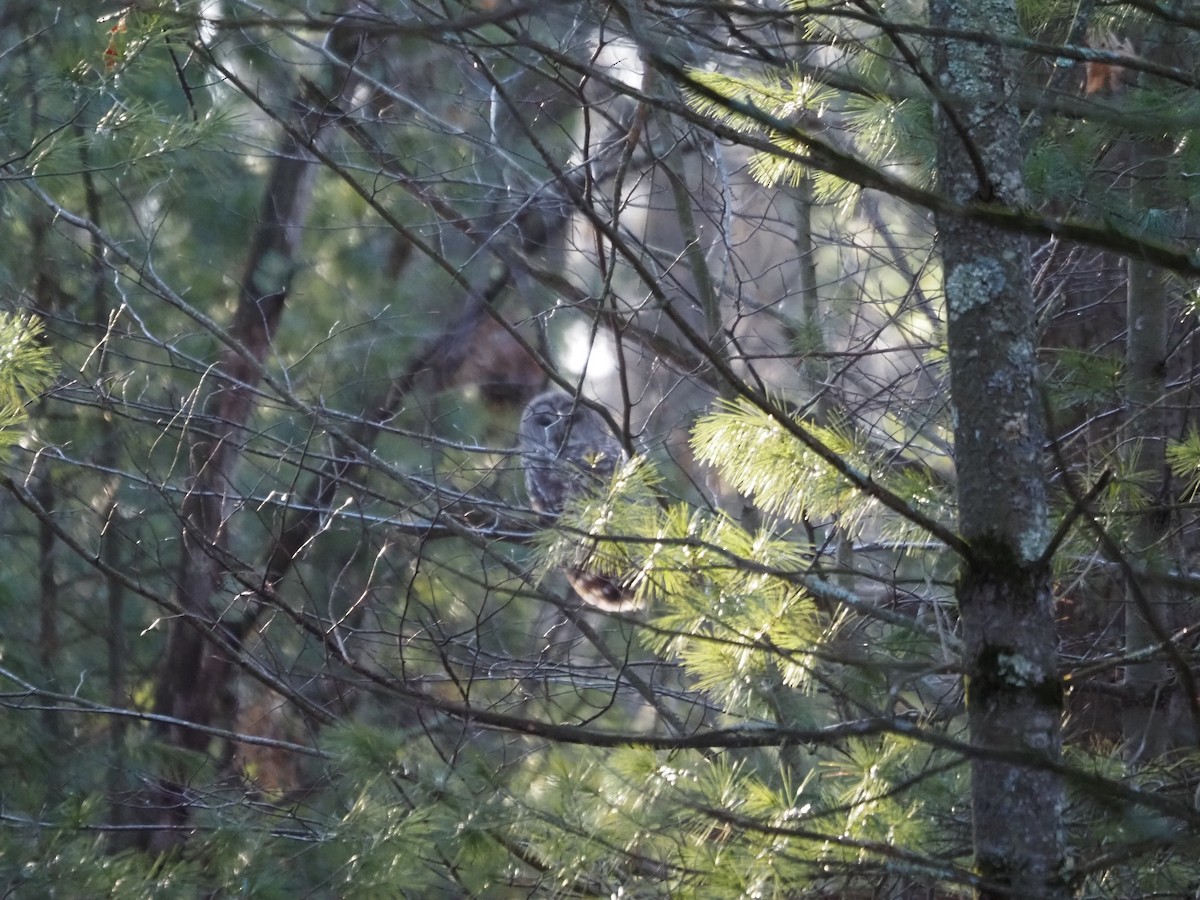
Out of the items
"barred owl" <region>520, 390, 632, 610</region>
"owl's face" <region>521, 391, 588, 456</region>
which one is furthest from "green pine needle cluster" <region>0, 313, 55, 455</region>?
"owl's face" <region>521, 391, 588, 456</region>

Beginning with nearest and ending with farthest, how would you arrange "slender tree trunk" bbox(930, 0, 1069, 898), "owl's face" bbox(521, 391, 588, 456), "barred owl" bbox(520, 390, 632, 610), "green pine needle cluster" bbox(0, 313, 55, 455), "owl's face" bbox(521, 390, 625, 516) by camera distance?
"slender tree trunk" bbox(930, 0, 1069, 898), "green pine needle cluster" bbox(0, 313, 55, 455), "barred owl" bbox(520, 390, 632, 610), "owl's face" bbox(521, 390, 625, 516), "owl's face" bbox(521, 391, 588, 456)

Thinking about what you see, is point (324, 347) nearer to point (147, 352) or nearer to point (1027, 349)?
point (147, 352)

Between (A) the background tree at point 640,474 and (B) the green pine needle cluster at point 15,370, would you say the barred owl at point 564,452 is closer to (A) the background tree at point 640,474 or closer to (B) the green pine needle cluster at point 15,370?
(A) the background tree at point 640,474

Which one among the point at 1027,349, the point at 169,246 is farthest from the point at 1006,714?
the point at 169,246

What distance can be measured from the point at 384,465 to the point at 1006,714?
1.69m

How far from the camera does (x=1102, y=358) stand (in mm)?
2992

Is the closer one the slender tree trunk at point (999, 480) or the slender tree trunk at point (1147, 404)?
the slender tree trunk at point (999, 480)

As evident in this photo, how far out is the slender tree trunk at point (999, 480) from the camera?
1.71 meters

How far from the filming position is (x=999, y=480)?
5.88 feet

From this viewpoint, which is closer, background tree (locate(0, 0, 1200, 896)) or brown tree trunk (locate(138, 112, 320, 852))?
background tree (locate(0, 0, 1200, 896))

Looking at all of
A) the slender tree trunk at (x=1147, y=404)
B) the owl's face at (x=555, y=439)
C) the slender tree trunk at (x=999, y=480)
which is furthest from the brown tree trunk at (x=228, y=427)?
the slender tree trunk at (x=999, y=480)

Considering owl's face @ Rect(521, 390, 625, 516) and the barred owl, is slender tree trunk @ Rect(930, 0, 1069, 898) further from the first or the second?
owl's face @ Rect(521, 390, 625, 516)

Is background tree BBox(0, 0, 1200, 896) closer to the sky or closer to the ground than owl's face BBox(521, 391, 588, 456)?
closer to the ground

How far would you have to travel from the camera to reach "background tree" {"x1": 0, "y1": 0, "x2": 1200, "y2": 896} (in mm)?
1768
